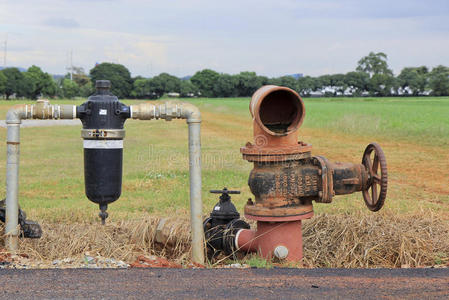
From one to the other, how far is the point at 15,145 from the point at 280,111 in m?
2.21

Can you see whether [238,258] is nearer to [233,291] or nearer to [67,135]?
[233,291]

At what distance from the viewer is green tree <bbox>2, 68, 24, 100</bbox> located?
90.6 meters

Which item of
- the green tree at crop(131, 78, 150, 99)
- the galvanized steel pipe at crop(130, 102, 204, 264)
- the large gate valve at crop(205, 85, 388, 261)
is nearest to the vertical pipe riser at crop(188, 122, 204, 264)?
the galvanized steel pipe at crop(130, 102, 204, 264)

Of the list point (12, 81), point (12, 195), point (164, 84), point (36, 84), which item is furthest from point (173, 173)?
point (36, 84)

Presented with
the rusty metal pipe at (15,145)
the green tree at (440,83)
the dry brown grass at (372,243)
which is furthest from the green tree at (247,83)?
the rusty metal pipe at (15,145)

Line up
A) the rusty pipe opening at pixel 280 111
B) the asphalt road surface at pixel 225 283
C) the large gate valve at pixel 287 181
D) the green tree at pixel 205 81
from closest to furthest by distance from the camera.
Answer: the asphalt road surface at pixel 225 283 → the large gate valve at pixel 287 181 → the rusty pipe opening at pixel 280 111 → the green tree at pixel 205 81

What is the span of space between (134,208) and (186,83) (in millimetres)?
104521

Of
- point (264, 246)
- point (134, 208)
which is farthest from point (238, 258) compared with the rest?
point (134, 208)

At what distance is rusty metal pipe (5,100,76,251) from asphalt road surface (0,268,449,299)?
885 millimetres

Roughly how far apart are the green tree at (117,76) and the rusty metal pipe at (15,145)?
99.5 meters

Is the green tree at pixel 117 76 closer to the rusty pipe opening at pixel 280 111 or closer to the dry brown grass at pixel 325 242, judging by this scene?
the dry brown grass at pixel 325 242

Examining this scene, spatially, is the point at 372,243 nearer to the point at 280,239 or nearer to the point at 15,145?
the point at 280,239

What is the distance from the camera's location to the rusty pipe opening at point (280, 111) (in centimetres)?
416

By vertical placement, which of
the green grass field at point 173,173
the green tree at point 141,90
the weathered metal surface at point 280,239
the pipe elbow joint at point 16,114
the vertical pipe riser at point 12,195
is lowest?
the green grass field at point 173,173
